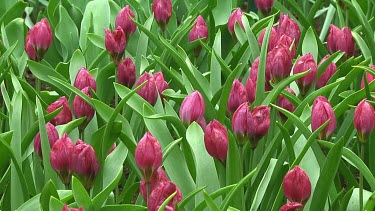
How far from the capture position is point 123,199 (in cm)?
207

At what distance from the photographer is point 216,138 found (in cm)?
163

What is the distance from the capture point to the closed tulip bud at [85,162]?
Answer: 1.66 meters

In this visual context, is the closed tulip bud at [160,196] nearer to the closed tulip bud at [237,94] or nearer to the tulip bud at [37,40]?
the closed tulip bud at [237,94]

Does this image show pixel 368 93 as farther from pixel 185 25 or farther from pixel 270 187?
pixel 185 25

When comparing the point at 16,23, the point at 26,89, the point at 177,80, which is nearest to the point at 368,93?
the point at 177,80

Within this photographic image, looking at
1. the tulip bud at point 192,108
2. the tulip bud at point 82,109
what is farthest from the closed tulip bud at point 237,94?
the tulip bud at point 82,109

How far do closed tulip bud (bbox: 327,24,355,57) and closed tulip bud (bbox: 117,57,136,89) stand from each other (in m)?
0.59

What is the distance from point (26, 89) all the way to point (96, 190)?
450mm

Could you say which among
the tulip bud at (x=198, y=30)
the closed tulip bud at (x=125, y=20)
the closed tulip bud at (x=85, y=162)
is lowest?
the closed tulip bud at (x=85, y=162)

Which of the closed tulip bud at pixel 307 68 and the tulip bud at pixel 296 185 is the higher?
the closed tulip bud at pixel 307 68

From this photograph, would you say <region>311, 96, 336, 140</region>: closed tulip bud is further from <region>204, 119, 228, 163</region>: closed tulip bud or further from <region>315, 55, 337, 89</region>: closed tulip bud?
<region>315, 55, 337, 89</region>: closed tulip bud

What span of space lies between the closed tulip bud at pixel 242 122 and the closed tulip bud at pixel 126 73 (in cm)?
51

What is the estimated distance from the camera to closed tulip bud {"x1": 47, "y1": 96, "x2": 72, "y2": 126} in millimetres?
1938

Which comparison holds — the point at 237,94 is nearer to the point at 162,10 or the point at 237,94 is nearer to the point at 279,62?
the point at 279,62
